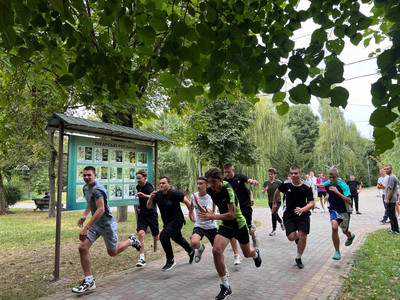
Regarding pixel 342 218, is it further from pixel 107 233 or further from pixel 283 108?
pixel 107 233

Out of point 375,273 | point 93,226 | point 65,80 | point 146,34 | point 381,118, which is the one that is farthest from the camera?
point 375,273

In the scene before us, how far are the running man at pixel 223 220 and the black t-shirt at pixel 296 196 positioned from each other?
1632mm

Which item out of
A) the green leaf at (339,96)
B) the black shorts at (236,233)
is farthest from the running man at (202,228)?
the green leaf at (339,96)

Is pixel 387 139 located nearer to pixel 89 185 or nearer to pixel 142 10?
pixel 142 10

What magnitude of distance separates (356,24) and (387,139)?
5.25ft

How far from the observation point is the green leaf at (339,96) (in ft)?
7.75

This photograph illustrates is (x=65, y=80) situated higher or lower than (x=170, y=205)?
higher

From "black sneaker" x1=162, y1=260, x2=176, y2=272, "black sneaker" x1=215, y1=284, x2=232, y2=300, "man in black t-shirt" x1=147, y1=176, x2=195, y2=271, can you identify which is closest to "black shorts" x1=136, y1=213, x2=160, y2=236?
"man in black t-shirt" x1=147, y1=176, x2=195, y2=271

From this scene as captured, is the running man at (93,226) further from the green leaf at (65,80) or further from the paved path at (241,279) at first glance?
the green leaf at (65,80)

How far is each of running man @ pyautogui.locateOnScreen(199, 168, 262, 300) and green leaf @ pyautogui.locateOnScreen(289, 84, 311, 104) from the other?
2508mm

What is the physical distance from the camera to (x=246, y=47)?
273 centimetres

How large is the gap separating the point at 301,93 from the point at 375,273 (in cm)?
488

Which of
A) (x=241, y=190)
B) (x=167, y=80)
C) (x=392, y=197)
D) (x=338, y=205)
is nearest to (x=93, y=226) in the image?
(x=241, y=190)

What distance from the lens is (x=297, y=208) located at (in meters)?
6.14
